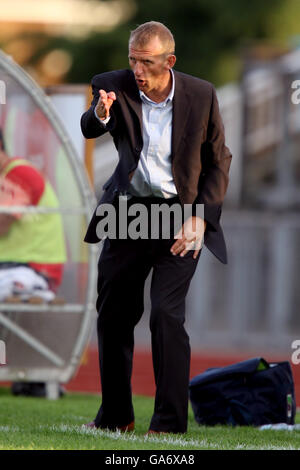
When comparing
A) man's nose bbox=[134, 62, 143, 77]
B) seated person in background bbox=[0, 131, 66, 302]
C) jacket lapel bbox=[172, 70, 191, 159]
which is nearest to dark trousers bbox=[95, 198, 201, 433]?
jacket lapel bbox=[172, 70, 191, 159]

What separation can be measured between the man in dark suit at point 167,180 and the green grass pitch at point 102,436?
0.24 m

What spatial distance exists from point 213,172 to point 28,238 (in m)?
3.76

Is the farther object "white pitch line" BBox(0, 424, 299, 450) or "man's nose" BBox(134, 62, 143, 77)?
"man's nose" BBox(134, 62, 143, 77)

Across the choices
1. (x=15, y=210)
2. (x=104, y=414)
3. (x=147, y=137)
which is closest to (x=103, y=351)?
(x=104, y=414)

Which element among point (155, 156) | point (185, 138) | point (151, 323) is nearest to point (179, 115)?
point (185, 138)

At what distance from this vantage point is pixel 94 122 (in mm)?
5793

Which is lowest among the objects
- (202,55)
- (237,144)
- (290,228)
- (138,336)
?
(138,336)

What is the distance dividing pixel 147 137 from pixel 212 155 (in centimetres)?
34

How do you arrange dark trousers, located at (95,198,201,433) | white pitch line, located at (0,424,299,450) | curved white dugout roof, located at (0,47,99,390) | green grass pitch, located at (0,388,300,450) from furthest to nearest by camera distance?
curved white dugout roof, located at (0,47,99,390)
dark trousers, located at (95,198,201,433)
white pitch line, located at (0,424,299,450)
green grass pitch, located at (0,388,300,450)

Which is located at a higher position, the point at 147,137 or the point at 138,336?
the point at 147,137

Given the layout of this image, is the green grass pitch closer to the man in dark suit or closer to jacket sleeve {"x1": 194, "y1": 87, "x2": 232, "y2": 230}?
the man in dark suit

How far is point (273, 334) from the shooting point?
53.7 ft

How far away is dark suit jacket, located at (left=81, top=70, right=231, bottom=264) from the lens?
19.3 feet

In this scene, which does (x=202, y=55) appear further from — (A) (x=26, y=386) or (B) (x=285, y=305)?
(A) (x=26, y=386)
